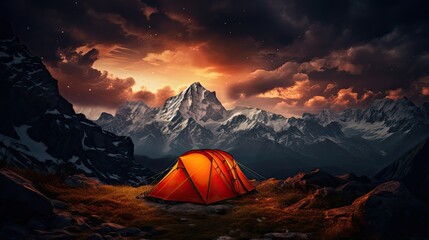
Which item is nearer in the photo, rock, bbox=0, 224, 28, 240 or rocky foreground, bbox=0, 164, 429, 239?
rock, bbox=0, 224, 28, 240

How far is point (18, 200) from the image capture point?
12883 millimetres

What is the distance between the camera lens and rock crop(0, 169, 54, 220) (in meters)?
12.7

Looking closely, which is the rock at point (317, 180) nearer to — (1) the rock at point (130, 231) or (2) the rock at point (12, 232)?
(1) the rock at point (130, 231)

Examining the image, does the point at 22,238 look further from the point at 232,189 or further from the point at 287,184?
the point at 287,184

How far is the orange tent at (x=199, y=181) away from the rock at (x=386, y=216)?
980cm

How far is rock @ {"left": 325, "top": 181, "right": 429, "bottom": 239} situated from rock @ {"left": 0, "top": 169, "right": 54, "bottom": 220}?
13523 millimetres

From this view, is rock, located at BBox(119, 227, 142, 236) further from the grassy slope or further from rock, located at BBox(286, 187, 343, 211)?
rock, located at BBox(286, 187, 343, 211)

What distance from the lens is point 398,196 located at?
16.2 metres

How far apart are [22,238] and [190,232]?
23.3 ft

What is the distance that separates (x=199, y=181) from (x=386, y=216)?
13263 mm

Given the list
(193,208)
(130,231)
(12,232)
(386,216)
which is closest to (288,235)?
(386,216)

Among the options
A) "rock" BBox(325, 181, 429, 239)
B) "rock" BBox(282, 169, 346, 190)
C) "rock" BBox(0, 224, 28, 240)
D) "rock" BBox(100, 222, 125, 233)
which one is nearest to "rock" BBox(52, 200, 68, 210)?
"rock" BBox(100, 222, 125, 233)

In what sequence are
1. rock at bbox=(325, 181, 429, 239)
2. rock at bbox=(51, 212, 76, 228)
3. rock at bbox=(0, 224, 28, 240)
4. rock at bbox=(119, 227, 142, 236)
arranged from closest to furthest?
rock at bbox=(0, 224, 28, 240) < rock at bbox=(51, 212, 76, 228) < rock at bbox=(325, 181, 429, 239) < rock at bbox=(119, 227, 142, 236)

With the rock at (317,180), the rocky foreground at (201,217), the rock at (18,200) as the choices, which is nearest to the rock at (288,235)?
the rocky foreground at (201,217)
